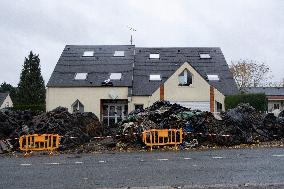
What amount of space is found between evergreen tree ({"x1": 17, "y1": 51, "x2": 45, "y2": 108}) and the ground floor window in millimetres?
29805

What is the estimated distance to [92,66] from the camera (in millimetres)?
38188

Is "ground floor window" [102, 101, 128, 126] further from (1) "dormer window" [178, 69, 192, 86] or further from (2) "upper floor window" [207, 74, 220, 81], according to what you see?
(2) "upper floor window" [207, 74, 220, 81]

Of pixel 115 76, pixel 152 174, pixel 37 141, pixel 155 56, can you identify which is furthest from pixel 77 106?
pixel 152 174

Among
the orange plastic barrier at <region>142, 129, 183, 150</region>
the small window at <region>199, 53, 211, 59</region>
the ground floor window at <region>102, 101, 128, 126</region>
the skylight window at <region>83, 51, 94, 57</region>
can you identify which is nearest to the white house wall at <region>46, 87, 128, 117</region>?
the ground floor window at <region>102, 101, 128, 126</region>

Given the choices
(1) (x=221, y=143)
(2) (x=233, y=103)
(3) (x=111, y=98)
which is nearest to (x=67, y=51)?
(3) (x=111, y=98)

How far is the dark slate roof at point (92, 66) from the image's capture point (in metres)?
35.9

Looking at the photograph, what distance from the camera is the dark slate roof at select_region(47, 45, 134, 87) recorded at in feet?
118

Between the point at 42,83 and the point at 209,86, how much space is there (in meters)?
41.1

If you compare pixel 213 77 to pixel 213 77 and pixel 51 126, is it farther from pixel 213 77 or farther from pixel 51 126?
pixel 51 126

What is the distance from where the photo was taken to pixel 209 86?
3381cm

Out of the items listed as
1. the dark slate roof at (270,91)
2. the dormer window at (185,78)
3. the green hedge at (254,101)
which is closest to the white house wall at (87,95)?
the dormer window at (185,78)

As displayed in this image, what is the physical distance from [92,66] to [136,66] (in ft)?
13.7

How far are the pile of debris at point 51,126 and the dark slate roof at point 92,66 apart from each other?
36.9 feet

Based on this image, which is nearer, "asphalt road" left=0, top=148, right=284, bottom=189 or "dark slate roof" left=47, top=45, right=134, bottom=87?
"asphalt road" left=0, top=148, right=284, bottom=189
